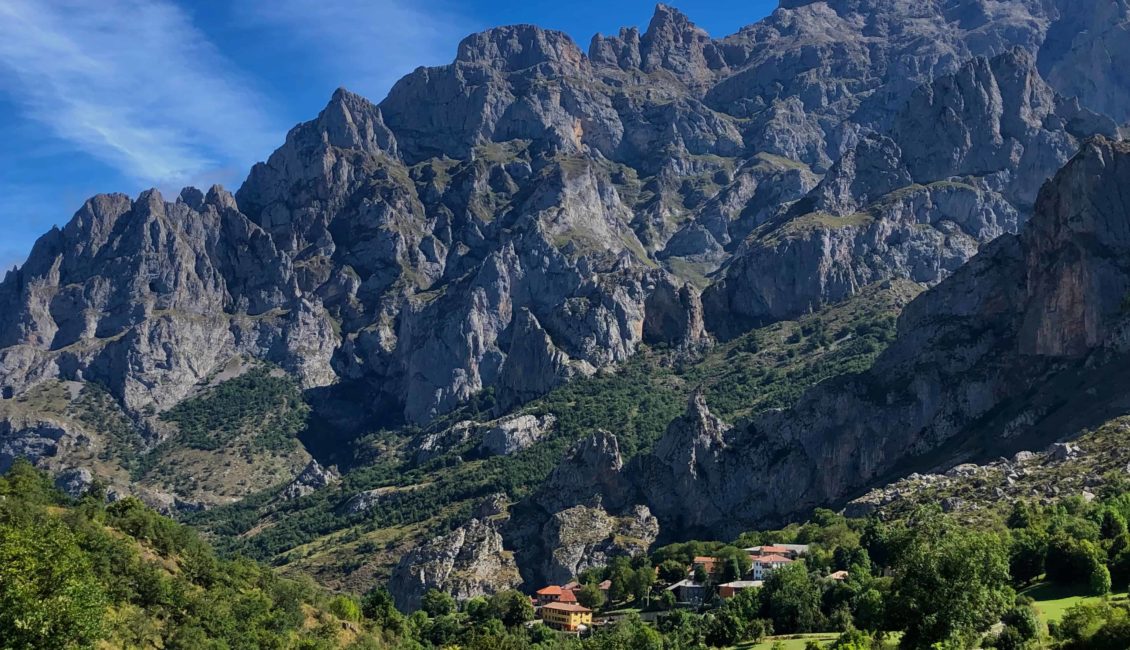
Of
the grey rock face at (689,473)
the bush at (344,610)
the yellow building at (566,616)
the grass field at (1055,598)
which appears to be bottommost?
the grass field at (1055,598)

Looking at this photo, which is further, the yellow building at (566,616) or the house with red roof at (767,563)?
the yellow building at (566,616)

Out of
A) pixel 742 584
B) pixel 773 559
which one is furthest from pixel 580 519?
pixel 742 584

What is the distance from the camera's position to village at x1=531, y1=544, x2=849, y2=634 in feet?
407

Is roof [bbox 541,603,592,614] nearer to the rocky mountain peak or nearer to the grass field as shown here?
the grass field

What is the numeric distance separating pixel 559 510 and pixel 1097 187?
86.3 meters

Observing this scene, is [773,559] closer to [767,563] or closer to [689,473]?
[767,563]

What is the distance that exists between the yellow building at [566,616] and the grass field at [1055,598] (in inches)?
1942

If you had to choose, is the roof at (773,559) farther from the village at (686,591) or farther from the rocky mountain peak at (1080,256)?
the rocky mountain peak at (1080,256)

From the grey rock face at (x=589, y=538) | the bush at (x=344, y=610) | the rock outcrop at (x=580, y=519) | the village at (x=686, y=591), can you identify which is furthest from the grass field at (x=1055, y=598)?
the rock outcrop at (x=580, y=519)

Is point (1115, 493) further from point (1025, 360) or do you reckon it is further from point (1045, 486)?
point (1025, 360)

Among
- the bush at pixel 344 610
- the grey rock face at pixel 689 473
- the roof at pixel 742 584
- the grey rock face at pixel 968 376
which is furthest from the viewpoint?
the grey rock face at pixel 689 473

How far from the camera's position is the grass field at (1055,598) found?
8106 centimetres

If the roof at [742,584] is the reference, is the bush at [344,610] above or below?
above

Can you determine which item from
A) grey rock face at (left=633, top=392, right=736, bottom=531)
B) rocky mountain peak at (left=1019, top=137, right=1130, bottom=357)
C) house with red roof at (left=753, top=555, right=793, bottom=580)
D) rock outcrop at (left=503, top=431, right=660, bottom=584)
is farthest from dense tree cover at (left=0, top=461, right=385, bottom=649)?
rocky mountain peak at (left=1019, top=137, right=1130, bottom=357)
